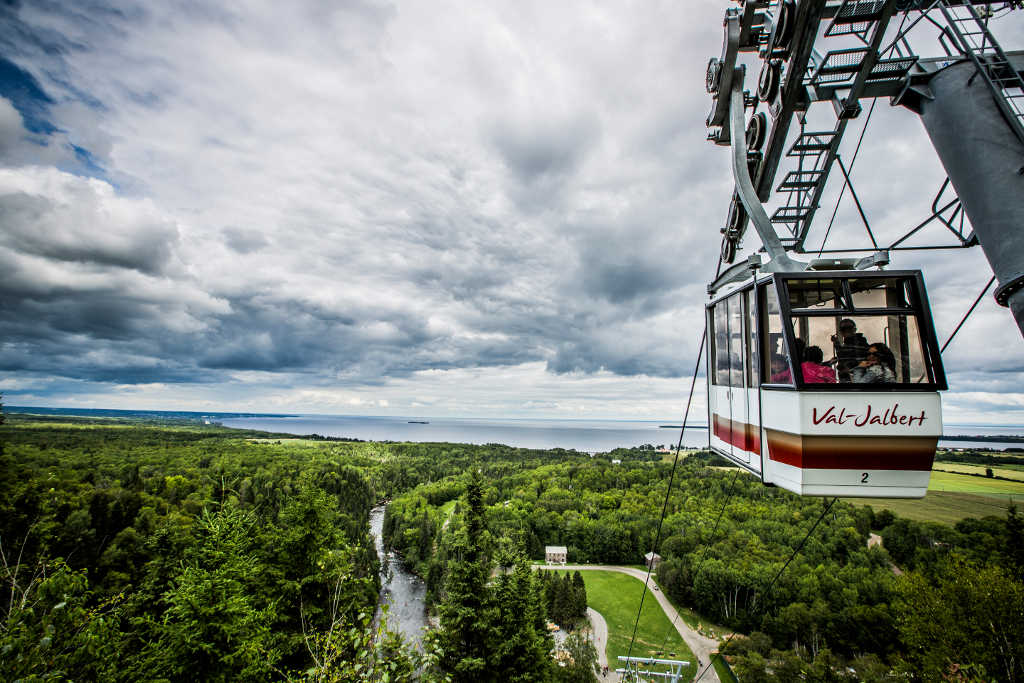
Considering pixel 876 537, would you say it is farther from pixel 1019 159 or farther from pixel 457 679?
pixel 1019 159

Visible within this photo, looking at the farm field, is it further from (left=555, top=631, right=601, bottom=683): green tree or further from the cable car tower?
the cable car tower

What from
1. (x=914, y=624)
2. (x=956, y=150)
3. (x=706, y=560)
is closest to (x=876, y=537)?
(x=706, y=560)

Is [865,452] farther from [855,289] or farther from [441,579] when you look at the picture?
[441,579]

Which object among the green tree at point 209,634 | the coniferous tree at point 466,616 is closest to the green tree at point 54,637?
the green tree at point 209,634

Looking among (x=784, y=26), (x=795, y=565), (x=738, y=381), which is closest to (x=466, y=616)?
(x=738, y=381)

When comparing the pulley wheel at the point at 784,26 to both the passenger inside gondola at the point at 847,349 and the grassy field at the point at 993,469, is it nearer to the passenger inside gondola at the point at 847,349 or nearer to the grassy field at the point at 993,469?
the passenger inside gondola at the point at 847,349
